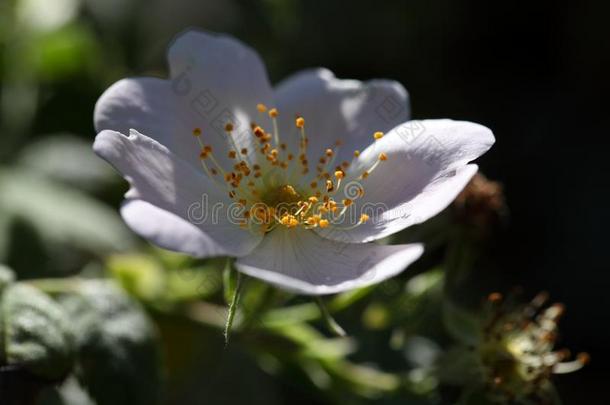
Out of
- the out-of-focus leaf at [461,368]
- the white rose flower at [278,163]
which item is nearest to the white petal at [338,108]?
the white rose flower at [278,163]

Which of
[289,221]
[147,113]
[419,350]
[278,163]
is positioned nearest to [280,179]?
[278,163]

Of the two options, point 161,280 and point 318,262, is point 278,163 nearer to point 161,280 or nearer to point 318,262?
point 318,262

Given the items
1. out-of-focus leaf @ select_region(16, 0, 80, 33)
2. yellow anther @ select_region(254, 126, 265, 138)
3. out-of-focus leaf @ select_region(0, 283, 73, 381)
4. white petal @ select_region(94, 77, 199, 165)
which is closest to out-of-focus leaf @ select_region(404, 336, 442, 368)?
yellow anther @ select_region(254, 126, 265, 138)

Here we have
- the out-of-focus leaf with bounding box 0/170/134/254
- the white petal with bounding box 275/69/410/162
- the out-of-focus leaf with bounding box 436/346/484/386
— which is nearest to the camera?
the out-of-focus leaf with bounding box 436/346/484/386

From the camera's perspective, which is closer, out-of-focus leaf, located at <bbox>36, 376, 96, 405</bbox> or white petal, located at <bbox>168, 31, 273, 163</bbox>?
out-of-focus leaf, located at <bbox>36, 376, 96, 405</bbox>

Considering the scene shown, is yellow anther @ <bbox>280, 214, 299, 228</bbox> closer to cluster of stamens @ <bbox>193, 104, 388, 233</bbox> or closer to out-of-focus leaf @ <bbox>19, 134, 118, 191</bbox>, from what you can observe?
cluster of stamens @ <bbox>193, 104, 388, 233</bbox>

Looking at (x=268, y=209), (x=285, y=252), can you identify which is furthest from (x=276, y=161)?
(x=285, y=252)
